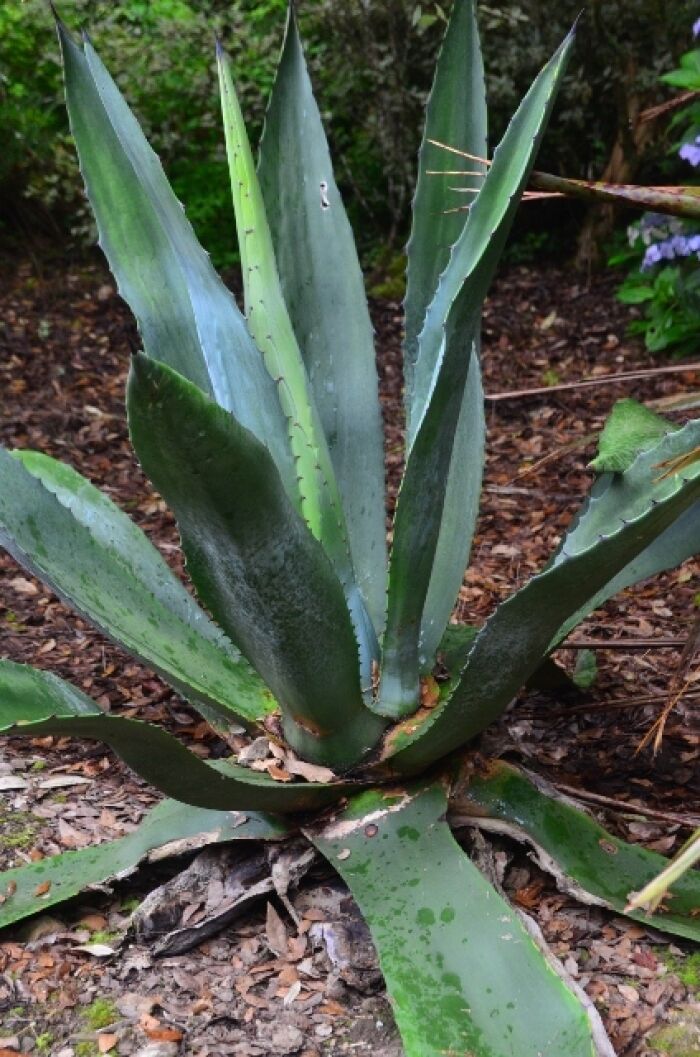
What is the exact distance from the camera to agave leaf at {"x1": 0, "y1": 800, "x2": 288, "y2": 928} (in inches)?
63.3

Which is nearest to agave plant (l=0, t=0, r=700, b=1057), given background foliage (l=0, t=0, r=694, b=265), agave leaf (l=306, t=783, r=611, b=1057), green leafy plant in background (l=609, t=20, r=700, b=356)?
agave leaf (l=306, t=783, r=611, b=1057)

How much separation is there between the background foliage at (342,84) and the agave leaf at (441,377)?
10.6 feet

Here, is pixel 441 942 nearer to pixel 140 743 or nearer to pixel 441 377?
pixel 140 743

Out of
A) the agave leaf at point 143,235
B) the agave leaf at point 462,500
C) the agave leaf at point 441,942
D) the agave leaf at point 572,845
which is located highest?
the agave leaf at point 143,235

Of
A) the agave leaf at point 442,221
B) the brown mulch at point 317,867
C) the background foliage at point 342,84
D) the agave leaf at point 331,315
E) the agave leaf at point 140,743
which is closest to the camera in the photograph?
the agave leaf at point 140,743

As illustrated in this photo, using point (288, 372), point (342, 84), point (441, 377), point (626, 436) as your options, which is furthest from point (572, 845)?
point (342, 84)

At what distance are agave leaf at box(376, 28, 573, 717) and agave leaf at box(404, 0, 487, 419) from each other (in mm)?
203

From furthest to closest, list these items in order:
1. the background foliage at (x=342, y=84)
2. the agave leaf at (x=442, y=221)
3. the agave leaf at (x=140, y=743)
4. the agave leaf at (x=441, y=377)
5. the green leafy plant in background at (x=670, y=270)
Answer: the background foliage at (x=342, y=84)
the green leafy plant in background at (x=670, y=270)
the agave leaf at (x=442, y=221)
the agave leaf at (x=441, y=377)
the agave leaf at (x=140, y=743)

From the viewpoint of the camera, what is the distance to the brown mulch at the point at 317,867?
145 centimetres

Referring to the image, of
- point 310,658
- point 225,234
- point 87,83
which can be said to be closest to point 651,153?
point 225,234

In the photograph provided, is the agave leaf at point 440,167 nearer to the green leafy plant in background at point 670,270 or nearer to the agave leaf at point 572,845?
the agave leaf at point 572,845

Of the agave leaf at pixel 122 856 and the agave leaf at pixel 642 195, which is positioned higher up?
the agave leaf at pixel 642 195

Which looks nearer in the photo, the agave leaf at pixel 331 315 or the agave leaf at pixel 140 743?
the agave leaf at pixel 140 743

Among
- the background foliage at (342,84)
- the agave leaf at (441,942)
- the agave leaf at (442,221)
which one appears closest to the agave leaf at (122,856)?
the agave leaf at (441,942)
